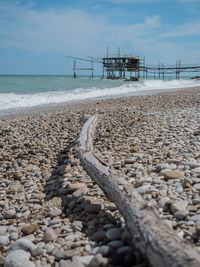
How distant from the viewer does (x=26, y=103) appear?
13.0m

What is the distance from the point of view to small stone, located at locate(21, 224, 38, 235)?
7.29ft

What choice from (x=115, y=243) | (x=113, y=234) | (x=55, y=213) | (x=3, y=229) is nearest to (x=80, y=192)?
(x=55, y=213)

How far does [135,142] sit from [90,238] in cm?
265

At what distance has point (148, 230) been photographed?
5.15 feet

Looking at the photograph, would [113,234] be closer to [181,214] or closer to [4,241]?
[181,214]

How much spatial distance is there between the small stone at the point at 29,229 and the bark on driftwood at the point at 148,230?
690 millimetres

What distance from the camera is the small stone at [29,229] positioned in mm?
2223

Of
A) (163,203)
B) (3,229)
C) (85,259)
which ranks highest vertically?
(163,203)

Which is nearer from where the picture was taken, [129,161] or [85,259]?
[85,259]

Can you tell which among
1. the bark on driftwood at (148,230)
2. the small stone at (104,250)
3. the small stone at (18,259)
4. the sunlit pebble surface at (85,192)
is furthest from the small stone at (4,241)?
the bark on driftwood at (148,230)

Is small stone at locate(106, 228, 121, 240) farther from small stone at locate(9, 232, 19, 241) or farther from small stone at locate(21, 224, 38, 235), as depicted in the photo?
small stone at locate(9, 232, 19, 241)

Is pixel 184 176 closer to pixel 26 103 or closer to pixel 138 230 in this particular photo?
pixel 138 230

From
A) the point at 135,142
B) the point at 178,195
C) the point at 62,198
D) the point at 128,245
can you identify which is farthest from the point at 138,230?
the point at 135,142

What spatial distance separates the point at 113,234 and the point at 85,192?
3.04ft
